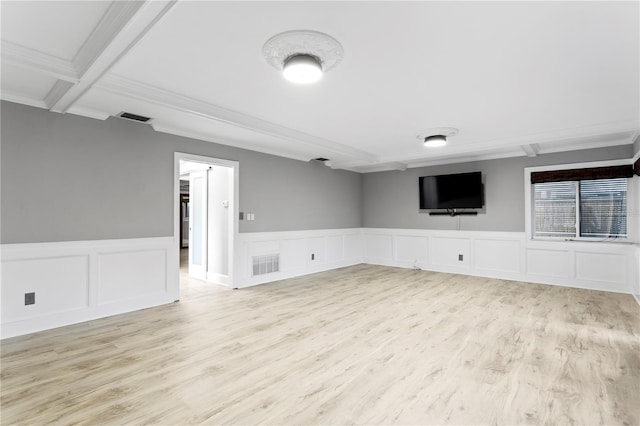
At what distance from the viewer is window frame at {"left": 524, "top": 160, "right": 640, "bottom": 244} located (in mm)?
4938

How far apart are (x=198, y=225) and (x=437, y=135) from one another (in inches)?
187

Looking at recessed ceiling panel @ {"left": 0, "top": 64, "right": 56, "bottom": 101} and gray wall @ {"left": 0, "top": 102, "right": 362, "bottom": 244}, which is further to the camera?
gray wall @ {"left": 0, "top": 102, "right": 362, "bottom": 244}

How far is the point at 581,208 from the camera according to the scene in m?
5.59

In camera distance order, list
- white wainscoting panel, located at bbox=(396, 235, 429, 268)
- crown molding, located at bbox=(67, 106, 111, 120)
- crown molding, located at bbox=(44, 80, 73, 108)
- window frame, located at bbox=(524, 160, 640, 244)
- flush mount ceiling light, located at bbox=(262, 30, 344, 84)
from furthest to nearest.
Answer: white wainscoting panel, located at bbox=(396, 235, 429, 268)
window frame, located at bbox=(524, 160, 640, 244)
crown molding, located at bbox=(67, 106, 111, 120)
crown molding, located at bbox=(44, 80, 73, 108)
flush mount ceiling light, located at bbox=(262, 30, 344, 84)

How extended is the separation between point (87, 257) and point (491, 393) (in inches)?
169

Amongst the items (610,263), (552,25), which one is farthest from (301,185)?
(610,263)

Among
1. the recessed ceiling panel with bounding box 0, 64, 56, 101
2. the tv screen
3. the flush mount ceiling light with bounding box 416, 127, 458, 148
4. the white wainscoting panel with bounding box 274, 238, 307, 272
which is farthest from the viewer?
the tv screen

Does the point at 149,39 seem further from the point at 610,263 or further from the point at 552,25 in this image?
the point at 610,263

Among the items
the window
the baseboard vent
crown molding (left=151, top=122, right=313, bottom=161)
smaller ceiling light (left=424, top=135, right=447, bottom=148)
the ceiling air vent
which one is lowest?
the baseboard vent

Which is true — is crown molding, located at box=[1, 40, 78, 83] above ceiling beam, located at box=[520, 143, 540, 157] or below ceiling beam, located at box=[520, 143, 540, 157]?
above

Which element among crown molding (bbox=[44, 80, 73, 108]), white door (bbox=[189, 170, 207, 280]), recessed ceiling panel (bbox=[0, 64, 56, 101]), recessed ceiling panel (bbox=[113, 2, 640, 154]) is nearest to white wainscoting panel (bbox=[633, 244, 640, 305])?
recessed ceiling panel (bbox=[113, 2, 640, 154])

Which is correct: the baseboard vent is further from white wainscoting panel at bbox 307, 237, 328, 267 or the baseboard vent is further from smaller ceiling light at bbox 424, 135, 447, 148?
smaller ceiling light at bbox 424, 135, 447, 148

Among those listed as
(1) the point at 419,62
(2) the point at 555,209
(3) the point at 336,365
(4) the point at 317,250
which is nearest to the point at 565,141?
(2) the point at 555,209

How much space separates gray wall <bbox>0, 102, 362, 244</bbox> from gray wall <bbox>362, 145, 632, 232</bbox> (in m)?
3.76
